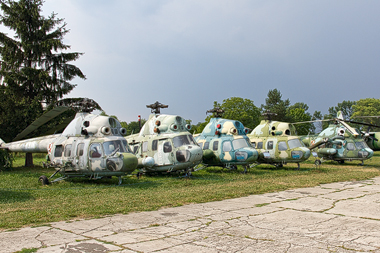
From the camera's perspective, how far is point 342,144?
2414 cm

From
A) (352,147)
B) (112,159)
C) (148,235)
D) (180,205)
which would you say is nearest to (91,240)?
(148,235)

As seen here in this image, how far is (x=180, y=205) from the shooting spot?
8.73m

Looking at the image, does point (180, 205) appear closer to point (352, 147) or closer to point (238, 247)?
point (238, 247)

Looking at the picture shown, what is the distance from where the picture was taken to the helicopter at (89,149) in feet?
41.5

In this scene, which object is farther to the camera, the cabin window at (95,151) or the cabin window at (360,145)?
the cabin window at (360,145)

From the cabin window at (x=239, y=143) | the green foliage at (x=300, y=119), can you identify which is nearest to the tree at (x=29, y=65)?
the cabin window at (x=239, y=143)

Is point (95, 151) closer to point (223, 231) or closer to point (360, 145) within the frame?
point (223, 231)

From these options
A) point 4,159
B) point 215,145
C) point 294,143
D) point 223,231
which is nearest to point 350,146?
point 294,143

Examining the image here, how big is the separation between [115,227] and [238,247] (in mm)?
2564

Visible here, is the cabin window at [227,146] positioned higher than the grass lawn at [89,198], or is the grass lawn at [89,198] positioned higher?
the cabin window at [227,146]

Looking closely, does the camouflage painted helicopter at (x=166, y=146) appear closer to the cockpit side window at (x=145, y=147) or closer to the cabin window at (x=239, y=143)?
the cockpit side window at (x=145, y=147)

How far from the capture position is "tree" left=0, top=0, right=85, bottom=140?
2342 cm

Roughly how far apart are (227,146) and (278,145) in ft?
14.1

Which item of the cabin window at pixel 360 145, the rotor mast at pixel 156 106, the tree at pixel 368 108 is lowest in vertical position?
the cabin window at pixel 360 145
